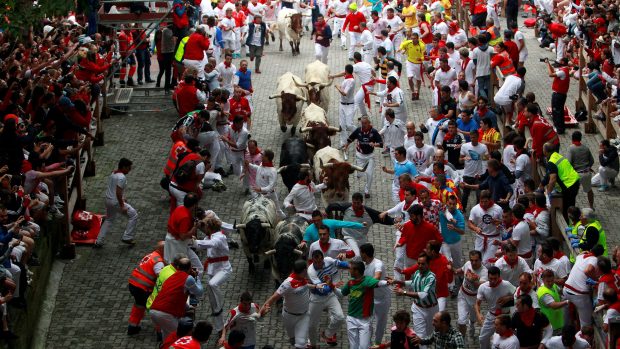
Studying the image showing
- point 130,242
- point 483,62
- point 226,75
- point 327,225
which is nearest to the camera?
point 327,225

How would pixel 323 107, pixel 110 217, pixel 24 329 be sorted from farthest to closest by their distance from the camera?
pixel 323 107
pixel 110 217
pixel 24 329

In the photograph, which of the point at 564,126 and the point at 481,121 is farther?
the point at 564,126

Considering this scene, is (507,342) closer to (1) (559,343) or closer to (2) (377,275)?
(1) (559,343)

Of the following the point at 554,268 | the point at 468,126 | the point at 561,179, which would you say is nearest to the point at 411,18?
the point at 468,126

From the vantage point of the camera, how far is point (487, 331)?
17375 mm

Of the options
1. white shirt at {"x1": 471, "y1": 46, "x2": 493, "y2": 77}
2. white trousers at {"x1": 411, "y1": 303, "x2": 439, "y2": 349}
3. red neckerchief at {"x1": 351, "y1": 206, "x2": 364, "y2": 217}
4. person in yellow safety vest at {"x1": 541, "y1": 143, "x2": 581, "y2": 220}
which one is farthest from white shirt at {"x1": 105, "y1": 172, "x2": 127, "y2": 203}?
white shirt at {"x1": 471, "y1": 46, "x2": 493, "y2": 77}

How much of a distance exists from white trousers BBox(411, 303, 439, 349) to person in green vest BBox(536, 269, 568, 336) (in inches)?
58.8

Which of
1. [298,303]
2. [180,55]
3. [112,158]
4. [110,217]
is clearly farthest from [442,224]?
[180,55]

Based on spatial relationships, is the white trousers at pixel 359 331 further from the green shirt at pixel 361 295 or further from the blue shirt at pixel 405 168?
the blue shirt at pixel 405 168

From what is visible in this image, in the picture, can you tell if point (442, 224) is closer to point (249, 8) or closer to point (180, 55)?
point (180, 55)

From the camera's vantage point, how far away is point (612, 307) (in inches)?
646

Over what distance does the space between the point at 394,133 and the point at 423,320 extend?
7.79 m

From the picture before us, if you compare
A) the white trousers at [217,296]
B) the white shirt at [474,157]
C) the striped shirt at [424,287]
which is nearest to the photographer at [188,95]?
the white shirt at [474,157]

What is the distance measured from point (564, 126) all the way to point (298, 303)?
12.6 meters
